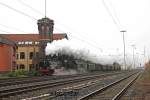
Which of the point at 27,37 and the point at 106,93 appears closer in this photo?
the point at 106,93

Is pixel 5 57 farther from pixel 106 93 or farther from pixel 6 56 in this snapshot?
pixel 106 93

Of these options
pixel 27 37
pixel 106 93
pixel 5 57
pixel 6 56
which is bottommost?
pixel 106 93

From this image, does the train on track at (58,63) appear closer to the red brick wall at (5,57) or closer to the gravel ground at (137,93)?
the red brick wall at (5,57)

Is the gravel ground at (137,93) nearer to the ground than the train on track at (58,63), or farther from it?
nearer to the ground

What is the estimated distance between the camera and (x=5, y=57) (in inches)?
2491

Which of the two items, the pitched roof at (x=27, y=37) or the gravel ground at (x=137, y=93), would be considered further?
the pitched roof at (x=27, y=37)

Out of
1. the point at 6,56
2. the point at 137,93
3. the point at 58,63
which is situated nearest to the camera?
the point at 137,93

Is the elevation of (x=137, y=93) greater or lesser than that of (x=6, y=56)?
lesser

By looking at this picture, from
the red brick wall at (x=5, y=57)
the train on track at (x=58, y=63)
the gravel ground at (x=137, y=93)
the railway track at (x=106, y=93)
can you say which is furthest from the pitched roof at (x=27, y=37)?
the railway track at (x=106, y=93)

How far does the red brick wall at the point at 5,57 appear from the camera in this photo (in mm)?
61938

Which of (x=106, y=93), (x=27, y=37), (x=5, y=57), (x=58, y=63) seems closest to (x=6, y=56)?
(x=5, y=57)

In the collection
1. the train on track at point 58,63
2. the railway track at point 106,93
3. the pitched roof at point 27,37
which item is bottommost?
the railway track at point 106,93

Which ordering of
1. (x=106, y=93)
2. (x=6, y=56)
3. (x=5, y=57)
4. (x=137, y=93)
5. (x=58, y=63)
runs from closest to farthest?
1. (x=137, y=93)
2. (x=106, y=93)
3. (x=58, y=63)
4. (x=5, y=57)
5. (x=6, y=56)

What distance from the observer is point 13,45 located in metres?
68.5
